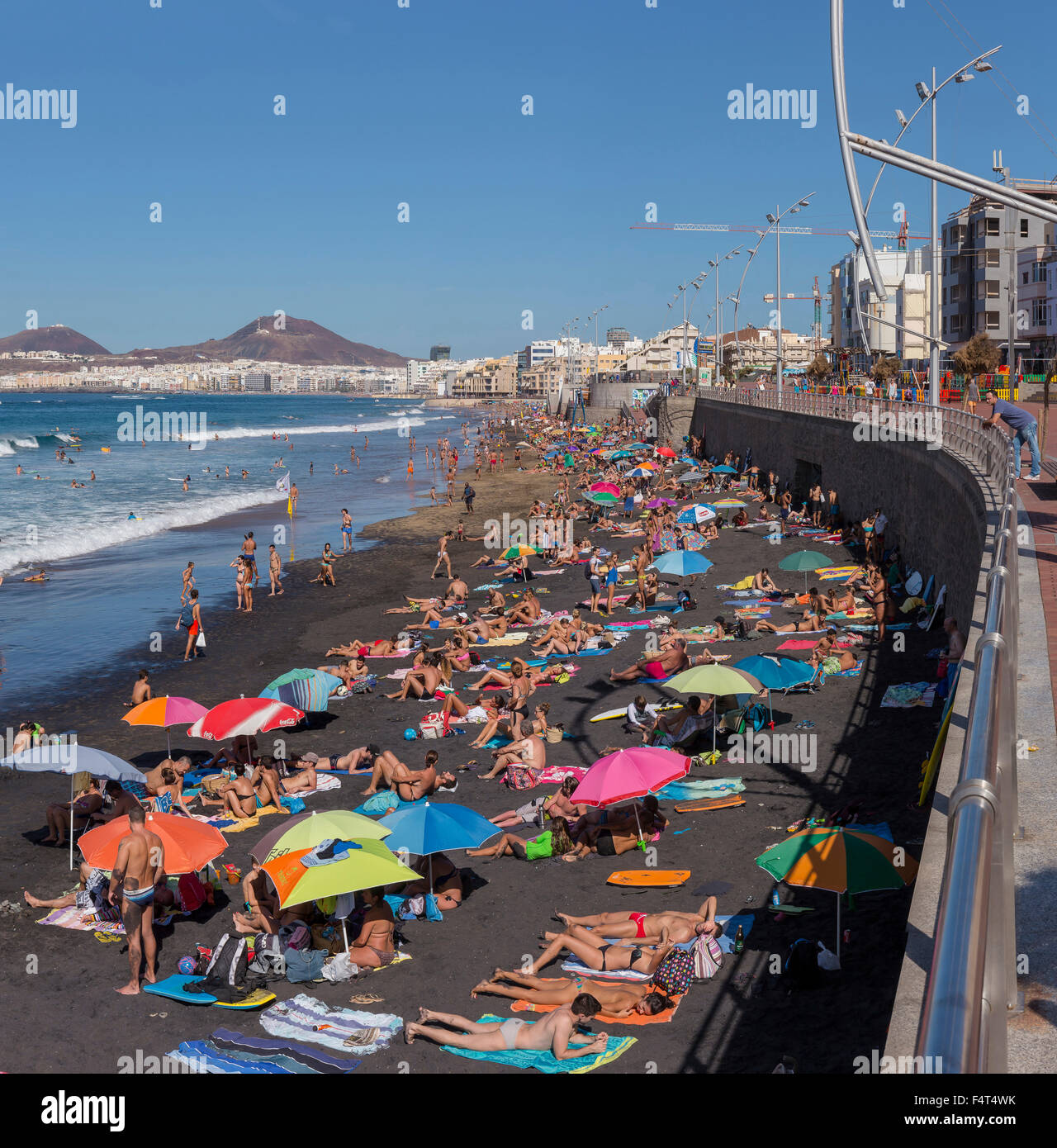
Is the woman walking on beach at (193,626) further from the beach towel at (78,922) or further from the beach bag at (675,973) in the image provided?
the beach bag at (675,973)

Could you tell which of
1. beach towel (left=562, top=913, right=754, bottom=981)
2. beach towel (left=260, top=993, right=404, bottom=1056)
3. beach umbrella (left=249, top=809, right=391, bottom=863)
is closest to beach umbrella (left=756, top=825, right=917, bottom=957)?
beach towel (left=562, top=913, right=754, bottom=981)

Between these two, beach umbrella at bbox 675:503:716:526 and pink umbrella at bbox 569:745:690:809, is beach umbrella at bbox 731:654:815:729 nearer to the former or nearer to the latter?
pink umbrella at bbox 569:745:690:809

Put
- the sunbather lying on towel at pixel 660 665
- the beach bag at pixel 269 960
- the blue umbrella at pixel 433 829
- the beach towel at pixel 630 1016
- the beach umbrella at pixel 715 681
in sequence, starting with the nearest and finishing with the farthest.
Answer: the beach towel at pixel 630 1016 < the beach bag at pixel 269 960 < the blue umbrella at pixel 433 829 < the beach umbrella at pixel 715 681 < the sunbather lying on towel at pixel 660 665

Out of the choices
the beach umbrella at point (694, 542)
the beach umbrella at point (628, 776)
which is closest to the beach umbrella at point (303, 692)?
the beach umbrella at point (628, 776)

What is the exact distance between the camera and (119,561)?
34.3 meters

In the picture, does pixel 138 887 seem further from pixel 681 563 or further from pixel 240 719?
pixel 681 563

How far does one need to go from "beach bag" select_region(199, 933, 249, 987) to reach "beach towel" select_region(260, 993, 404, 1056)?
19.1 inches

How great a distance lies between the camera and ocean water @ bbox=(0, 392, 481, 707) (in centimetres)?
2295

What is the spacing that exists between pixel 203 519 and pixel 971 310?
47527 millimetres

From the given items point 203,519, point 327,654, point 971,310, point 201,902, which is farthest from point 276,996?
point 971,310

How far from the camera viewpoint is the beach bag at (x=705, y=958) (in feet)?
27.2

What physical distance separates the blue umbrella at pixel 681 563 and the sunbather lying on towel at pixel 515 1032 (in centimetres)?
1334

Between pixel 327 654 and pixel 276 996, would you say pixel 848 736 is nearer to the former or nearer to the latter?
pixel 276 996

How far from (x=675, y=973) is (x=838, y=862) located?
150cm
